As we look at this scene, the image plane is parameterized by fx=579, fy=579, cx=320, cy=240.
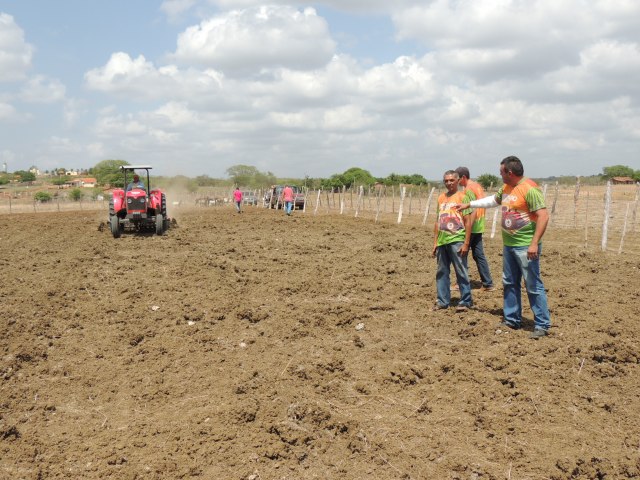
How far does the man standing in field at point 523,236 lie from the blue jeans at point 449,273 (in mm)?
707

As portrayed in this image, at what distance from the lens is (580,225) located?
68.0 feet

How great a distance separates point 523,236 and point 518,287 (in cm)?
52

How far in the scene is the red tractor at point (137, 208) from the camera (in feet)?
48.7

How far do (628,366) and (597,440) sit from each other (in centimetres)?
139

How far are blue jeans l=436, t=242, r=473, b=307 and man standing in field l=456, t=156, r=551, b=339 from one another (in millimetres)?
707

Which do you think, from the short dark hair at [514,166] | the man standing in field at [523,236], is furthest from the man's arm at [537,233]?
the short dark hair at [514,166]

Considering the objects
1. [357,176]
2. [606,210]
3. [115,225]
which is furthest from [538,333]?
[357,176]

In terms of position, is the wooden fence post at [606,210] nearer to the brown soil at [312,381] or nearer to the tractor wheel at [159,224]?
the brown soil at [312,381]

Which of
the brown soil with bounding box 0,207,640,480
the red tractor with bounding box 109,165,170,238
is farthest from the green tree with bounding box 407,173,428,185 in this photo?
the brown soil with bounding box 0,207,640,480

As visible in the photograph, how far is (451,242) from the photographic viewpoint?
254 inches

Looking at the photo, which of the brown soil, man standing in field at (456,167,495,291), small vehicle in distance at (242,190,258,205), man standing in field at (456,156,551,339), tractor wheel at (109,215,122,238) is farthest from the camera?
small vehicle in distance at (242,190,258,205)

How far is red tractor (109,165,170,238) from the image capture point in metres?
14.9

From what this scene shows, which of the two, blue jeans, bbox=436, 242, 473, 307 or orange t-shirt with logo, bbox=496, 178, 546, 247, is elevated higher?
orange t-shirt with logo, bbox=496, 178, 546, 247

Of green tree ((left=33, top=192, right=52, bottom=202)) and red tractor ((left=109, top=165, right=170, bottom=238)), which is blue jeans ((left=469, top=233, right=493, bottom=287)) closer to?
red tractor ((left=109, top=165, right=170, bottom=238))
